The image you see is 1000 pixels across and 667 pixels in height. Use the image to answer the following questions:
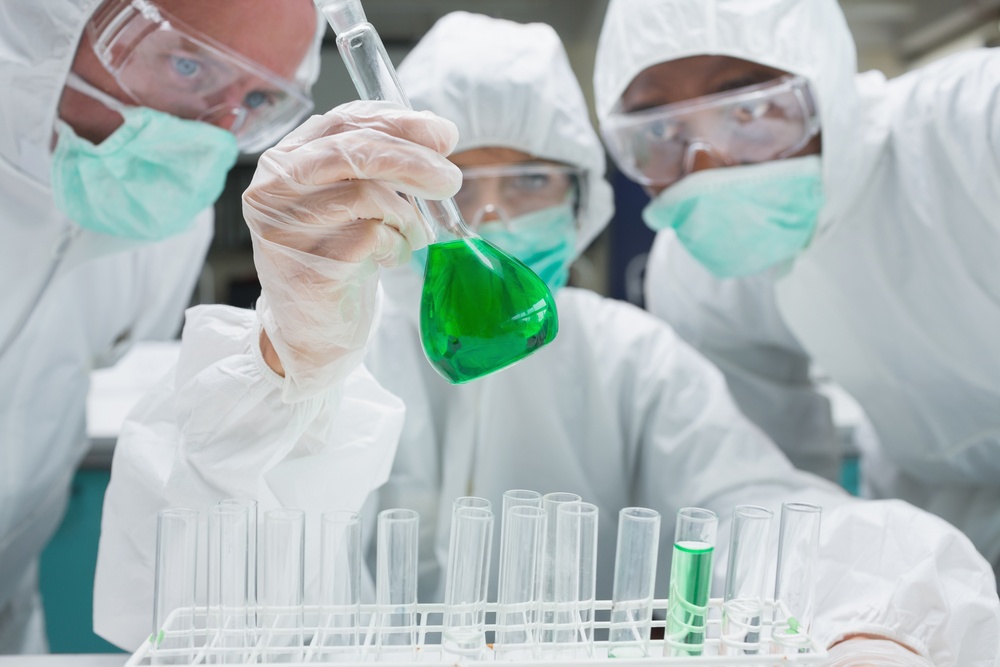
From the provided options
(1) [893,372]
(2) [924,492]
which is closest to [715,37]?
(1) [893,372]

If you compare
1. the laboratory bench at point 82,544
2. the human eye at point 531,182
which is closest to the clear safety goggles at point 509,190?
the human eye at point 531,182

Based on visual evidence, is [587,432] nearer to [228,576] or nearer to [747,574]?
[747,574]

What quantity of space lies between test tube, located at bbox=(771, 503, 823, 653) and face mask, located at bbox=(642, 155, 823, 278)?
76 centimetres

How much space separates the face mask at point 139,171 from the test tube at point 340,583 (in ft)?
2.41

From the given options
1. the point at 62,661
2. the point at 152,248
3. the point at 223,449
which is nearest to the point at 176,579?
the point at 223,449

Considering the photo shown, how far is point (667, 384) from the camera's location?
59.4 inches

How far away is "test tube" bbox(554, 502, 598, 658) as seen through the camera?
0.84 m

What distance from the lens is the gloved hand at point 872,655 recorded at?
886mm

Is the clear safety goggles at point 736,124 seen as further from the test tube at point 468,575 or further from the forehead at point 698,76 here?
the test tube at point 468,575

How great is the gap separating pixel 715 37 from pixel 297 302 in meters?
0.92

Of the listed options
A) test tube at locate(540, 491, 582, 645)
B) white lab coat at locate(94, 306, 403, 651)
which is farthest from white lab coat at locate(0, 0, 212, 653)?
test tube at locate(540, 491, 582, 645)

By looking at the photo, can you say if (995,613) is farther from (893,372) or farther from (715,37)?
(715,37)

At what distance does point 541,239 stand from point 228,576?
840 mm

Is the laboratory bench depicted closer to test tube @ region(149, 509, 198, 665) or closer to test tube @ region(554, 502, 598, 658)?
test tube @ region(149, 509, 198, 665)
